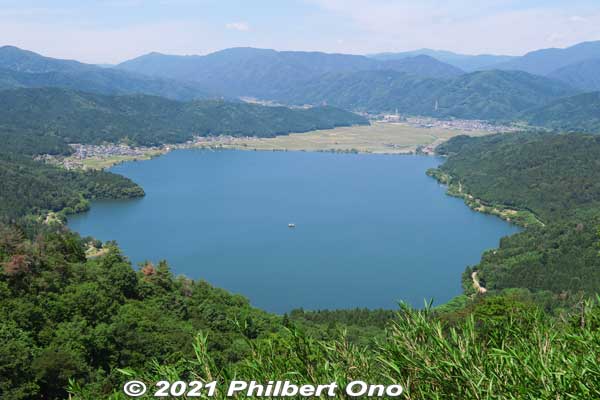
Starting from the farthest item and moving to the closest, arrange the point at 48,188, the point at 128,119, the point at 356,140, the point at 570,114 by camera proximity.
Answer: the point at 570,114 → the point at 128,119 → the point at 356,140 → the point at 48,188

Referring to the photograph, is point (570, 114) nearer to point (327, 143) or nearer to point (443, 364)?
point (327, 143)

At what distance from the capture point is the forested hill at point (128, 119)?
80.8 metres

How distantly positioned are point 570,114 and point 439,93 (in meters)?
46.4

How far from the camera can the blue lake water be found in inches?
1142

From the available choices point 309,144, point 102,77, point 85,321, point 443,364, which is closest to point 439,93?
point 309,144

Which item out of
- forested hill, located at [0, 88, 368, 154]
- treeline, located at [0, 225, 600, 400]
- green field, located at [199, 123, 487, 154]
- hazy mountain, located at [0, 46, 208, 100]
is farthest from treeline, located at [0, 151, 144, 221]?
hazy mountain, located at [0, 46, 208, 100]

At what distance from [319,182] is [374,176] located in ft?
25.5

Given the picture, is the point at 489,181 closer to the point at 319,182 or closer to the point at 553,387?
the point at 319,182

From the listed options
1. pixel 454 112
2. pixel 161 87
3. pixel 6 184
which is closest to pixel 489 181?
pixel 6 184

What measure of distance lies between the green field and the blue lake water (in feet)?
63.5

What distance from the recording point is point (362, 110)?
15600 cm

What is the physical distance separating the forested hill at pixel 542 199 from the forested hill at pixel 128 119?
4354 cm

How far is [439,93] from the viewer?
499ft

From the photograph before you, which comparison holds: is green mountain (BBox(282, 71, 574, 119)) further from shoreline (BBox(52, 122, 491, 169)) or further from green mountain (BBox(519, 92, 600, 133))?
shoreline (BBox(52, 122, 491, 169))
